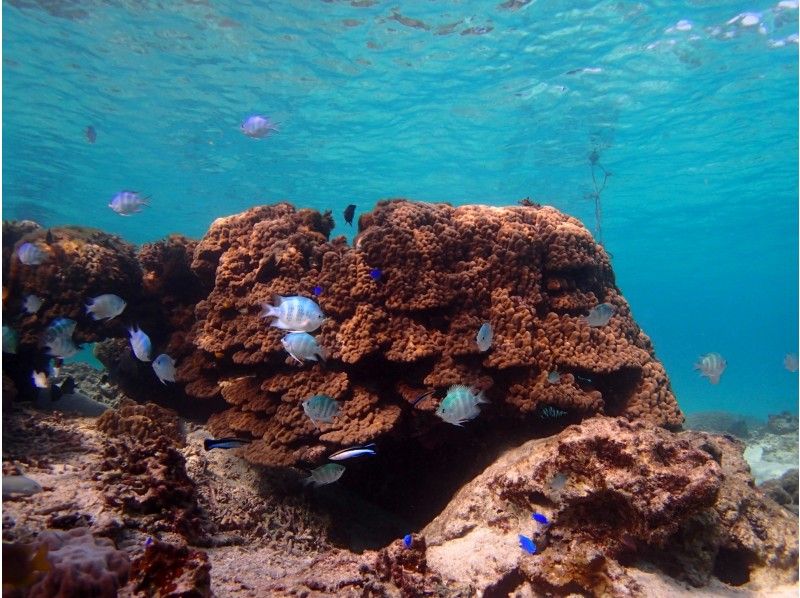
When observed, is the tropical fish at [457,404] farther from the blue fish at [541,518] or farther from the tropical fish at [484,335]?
the blue fish at [541,518]

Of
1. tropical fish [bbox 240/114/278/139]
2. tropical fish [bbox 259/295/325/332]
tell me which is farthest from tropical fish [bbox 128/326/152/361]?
tropical fish [bbox 240/114/278/139]

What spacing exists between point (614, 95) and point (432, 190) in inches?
620

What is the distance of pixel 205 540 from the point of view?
13.3 ft

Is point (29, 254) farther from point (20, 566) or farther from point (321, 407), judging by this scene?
point (20, 566)

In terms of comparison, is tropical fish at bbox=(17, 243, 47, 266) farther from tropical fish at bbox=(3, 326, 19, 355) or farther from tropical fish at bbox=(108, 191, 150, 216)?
tropical fish at bbox=(3, 326, 19, 355)

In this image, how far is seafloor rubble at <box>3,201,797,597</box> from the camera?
12.3ft

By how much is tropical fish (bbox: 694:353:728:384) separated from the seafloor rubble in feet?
3.74

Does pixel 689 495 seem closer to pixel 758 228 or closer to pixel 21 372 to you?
pixel 21 372

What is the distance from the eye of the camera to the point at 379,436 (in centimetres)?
538

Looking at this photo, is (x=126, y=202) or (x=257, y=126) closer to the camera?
(x=126, y=202)

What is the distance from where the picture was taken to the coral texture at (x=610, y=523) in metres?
4.00

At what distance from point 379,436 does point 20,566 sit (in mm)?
3504

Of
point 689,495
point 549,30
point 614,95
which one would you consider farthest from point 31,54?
point 689,495

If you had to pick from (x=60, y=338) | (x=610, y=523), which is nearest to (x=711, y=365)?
(x=610, y=523)
